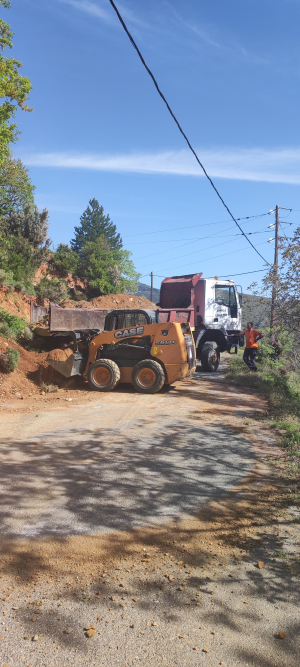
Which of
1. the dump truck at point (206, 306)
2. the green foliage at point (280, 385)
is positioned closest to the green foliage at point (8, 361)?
the dump truck at point (206, 306)

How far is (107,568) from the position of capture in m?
3.66

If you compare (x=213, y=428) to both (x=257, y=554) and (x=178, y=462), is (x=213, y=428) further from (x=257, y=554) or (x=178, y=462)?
(x=257, y=554)

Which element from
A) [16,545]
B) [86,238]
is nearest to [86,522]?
[16,545]

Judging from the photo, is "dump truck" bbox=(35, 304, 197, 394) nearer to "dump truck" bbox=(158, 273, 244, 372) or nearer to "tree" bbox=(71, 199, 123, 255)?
"dump truck" bbox=(158, 273, 244, 372)

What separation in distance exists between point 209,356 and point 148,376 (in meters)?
4.76

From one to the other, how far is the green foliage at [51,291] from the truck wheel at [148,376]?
1590cm

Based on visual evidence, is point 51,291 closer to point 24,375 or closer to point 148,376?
point 24,375

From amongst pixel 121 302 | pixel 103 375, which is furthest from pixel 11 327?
pixel 121 302

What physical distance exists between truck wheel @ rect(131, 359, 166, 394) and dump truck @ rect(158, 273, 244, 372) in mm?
4434

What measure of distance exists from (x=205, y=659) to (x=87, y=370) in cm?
950

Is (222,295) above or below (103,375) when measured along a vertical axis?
above

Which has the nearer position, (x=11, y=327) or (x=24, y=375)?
(x=24, y=375)

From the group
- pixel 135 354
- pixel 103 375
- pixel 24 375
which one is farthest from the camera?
pixel 24 375

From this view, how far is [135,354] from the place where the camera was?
453 inches
